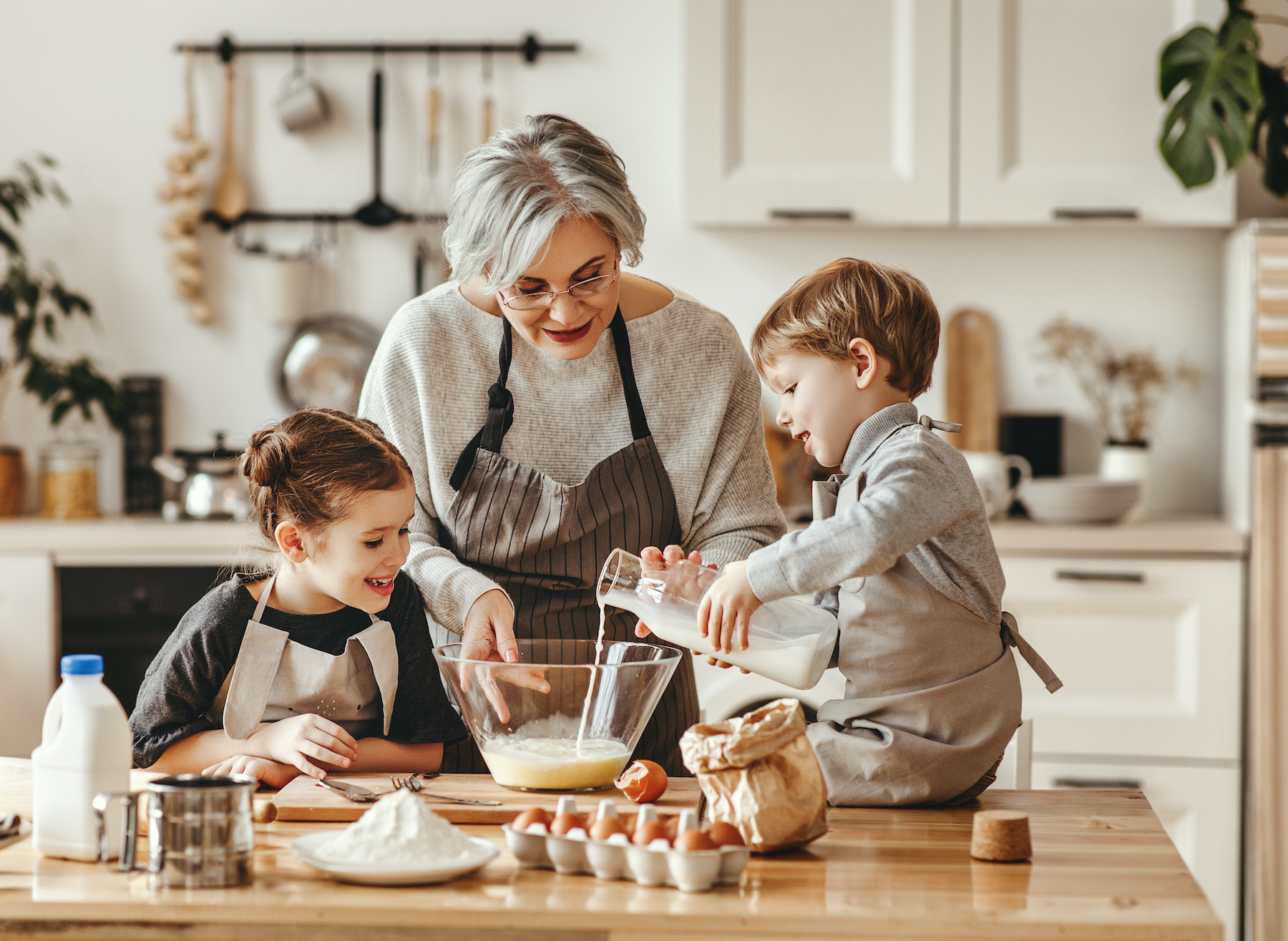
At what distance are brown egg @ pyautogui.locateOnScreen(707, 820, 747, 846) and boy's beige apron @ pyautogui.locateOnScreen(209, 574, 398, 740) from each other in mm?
569

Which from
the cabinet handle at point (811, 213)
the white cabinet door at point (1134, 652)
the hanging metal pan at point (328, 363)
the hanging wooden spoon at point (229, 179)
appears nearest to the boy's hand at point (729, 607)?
the white cabinet door at point (1134, 652)

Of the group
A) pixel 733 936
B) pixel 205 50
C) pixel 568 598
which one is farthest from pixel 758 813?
pixel 205 50

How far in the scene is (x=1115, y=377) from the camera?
2.92 m

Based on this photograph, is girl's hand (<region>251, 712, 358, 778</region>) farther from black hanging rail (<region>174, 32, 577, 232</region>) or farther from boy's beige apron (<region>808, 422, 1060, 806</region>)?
black hanging rail (<region>174, 32, 577, 232</region>)

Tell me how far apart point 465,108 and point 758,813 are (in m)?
2.49

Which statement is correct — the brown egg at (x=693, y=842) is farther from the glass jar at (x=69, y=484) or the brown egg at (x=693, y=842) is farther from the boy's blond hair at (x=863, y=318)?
the glass jar at (x=69, y=484)

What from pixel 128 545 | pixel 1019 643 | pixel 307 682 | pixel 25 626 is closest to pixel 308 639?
pixel 307 682

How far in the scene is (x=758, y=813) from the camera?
91 centimetres

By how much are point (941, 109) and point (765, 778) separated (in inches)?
82.4

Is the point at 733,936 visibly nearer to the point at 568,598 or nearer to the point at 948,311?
the point at 568,598

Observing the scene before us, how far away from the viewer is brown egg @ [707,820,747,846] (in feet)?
2.84

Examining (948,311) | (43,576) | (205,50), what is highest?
(205,50)

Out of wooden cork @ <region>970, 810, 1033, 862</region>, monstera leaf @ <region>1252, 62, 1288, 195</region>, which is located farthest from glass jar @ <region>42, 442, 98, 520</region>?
monstera leaf @ <region>1252, 62, 1288, 195</region>

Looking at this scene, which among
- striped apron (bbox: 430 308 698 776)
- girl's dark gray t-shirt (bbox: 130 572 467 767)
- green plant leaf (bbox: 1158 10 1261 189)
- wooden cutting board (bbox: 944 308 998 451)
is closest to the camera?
girl's dark gray t-shirt (bbox: 130 572 467 767)
